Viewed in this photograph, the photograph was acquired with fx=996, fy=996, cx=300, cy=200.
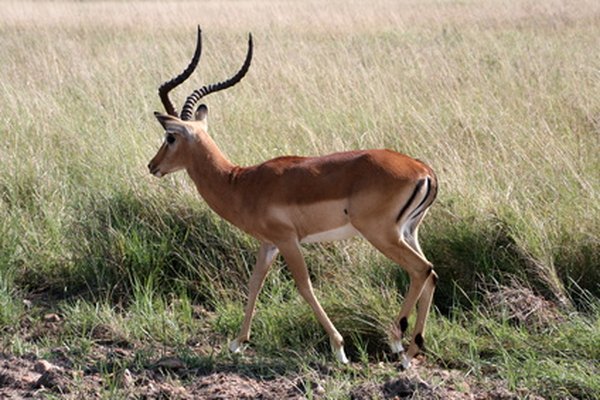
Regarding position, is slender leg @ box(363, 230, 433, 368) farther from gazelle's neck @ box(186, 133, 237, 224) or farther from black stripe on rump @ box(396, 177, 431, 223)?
gazelle's neck @ box(186, 133, 237, 224)

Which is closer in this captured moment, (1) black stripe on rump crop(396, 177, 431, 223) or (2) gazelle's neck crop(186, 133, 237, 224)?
(1) black stripe on rump crop(396, 177, 431, 223)

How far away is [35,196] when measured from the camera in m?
6.51

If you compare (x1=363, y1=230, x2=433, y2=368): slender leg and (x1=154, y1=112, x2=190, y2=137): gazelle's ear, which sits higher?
(x1=154, y1=112, x2=190, y2=137): gazelle's ear

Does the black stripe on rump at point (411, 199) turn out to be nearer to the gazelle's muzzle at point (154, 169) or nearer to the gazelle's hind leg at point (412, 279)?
the gazelle's hind leg at point (412, 279)

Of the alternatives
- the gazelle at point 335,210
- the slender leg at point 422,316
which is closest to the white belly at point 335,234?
the gazelle at point 335,210

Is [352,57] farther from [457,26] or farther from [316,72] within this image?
[457,26]

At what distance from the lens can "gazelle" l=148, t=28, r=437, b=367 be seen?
4.44 meters

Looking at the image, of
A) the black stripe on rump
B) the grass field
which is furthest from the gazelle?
the grass field

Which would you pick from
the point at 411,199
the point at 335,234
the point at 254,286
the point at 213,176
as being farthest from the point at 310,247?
A: the point at 411,199

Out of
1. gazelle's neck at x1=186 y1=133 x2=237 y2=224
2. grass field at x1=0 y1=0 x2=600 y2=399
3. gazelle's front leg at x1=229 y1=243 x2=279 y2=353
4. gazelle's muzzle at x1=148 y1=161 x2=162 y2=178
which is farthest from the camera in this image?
gazelle's muzzle at x1=148 y1=161 x2=162 y2=178

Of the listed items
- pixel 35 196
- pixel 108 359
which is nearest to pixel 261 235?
pixel 108 359

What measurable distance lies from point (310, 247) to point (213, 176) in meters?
0.87

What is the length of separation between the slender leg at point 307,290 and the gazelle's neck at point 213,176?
41cm

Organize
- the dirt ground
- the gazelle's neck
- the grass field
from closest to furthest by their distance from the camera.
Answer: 1. the dirt ground
2. the grass field
3. the gazelle's neck
